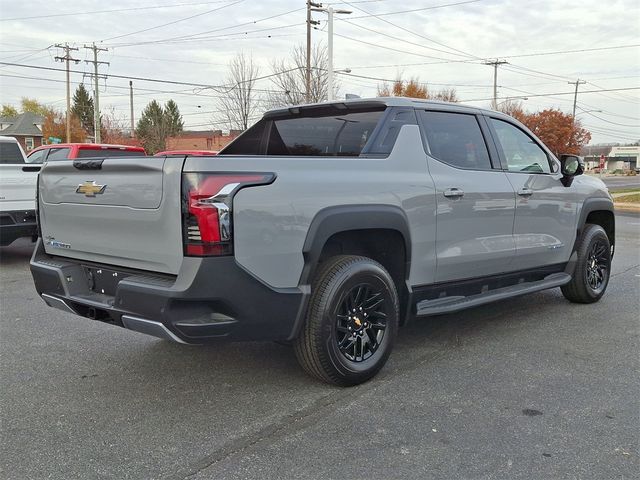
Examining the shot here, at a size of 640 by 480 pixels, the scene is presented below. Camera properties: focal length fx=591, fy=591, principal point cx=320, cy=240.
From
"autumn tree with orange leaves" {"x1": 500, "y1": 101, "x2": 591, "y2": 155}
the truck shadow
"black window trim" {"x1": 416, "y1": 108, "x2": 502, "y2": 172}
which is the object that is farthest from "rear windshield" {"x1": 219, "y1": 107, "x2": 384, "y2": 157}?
"autumn tree with orange leaves" {"x1": 500, "y1": 101, "x2": 591, "y2": 155}

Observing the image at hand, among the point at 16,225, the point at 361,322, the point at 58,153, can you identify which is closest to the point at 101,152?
the point at 58,153

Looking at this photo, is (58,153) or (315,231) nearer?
(315,231)

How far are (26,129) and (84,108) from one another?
27.5 feet

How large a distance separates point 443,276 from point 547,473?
1809 mm

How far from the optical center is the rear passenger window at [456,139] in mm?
4500

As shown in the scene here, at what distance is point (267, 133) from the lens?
5.34 meters

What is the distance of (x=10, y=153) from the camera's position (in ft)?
30.3

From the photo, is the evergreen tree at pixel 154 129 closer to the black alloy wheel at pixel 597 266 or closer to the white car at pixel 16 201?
the white car at pixel 16 201

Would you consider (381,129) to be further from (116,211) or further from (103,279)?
(103,279)

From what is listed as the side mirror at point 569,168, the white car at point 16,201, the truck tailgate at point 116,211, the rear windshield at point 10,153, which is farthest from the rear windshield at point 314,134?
the rear windshield at point 10,153

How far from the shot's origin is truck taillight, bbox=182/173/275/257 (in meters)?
3.08

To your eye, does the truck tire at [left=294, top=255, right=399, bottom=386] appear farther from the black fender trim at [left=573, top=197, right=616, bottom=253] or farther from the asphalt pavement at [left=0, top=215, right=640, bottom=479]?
the black fender trim at [left=573, top=197, right=616, bottom=253]

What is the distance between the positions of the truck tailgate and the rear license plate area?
2.7 inches

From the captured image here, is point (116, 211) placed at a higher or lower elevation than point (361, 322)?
higher
